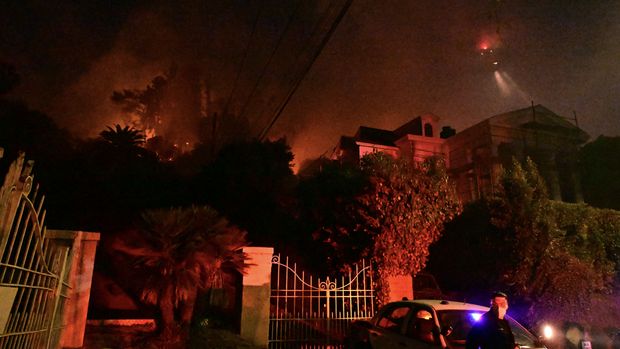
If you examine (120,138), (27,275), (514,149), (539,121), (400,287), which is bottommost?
(27,275)

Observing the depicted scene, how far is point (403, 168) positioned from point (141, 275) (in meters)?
6.82

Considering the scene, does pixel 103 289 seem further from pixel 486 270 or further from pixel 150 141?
pixel 150 141

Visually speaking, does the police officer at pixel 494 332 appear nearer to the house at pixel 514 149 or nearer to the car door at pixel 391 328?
the car door at pixel 391 328

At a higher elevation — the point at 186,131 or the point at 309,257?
the point at 186,131

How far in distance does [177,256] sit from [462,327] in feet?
17.8

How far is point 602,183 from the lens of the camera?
28.2m

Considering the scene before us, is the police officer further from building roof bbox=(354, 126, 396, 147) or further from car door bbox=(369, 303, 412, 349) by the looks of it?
building roof bbox=(354, 126, 396, 147)

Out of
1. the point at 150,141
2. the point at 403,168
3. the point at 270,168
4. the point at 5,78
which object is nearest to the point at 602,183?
the point at 270,168

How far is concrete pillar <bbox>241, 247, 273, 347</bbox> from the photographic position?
8.94 meters

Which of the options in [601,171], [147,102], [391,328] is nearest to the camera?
[391,328]

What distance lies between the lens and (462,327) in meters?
5.82

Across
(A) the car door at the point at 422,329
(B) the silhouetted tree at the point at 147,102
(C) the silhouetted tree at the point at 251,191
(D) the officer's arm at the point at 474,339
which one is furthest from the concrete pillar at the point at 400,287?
(B) the silhouetted tree at the point at 147,102

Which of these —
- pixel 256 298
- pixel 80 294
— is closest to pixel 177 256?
pixel 80 294

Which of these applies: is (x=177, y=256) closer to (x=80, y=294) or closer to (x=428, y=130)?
(x=80, y=294)
